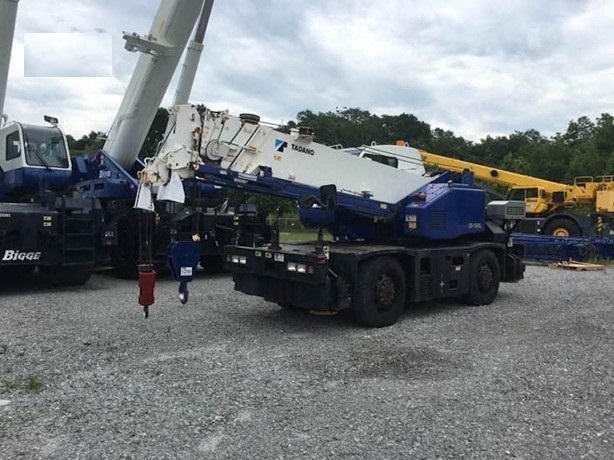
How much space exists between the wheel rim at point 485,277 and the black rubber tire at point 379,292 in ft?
6.96

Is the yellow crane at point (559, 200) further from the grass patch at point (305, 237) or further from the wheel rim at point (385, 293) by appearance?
the wheel rim at point (385, 293)

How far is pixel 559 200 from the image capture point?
22.1m

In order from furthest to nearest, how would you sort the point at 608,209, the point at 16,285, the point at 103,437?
the point at 608,209, the point at 16,285, the point at 103,437

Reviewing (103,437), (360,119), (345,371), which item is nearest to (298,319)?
(345,371)

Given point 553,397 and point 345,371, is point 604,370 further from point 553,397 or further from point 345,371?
point 345,371

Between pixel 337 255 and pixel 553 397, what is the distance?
3.34m

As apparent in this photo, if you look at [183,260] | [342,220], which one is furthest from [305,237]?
[183,260]

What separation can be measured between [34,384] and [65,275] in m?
6.48

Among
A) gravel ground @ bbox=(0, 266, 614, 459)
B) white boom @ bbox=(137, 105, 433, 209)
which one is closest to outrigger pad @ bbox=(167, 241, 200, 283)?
white boom @ bbox=(137, 105, 433, 209)

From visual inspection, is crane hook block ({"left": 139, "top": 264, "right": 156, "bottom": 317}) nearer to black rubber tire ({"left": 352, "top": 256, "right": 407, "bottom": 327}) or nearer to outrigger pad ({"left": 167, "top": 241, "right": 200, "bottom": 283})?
outrigger pad ({"left": 167, "top": 241, "right": 200, "bottom": 283})

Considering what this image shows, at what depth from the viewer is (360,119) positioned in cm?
9144

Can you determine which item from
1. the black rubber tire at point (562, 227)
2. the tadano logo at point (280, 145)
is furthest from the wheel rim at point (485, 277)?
the black rubber tire at point (562, 227)

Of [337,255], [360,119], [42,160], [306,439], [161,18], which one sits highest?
[360,119]

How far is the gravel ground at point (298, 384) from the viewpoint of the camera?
13.7 ft
